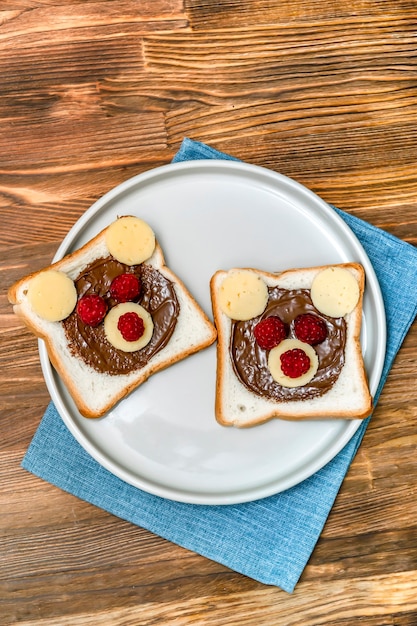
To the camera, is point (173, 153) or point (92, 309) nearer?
point (92, 309)

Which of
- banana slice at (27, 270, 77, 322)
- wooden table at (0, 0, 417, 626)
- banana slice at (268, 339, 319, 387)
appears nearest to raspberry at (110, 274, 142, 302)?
banana slice at (27, 270, 77, 322)

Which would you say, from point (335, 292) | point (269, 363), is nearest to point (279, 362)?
point (269, 363)

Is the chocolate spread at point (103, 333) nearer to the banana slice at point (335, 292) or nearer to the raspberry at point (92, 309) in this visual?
the raspberry at point (92, 309)

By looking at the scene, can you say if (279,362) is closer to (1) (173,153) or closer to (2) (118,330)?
(2) (118,330)

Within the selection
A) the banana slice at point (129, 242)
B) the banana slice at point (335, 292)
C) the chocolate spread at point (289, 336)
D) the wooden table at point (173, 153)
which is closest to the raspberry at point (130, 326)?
the banana slice at point (129, 242)

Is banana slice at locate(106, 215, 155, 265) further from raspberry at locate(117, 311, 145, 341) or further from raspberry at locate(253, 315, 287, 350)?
raspberry at locate(253, 315, 287, 350)
